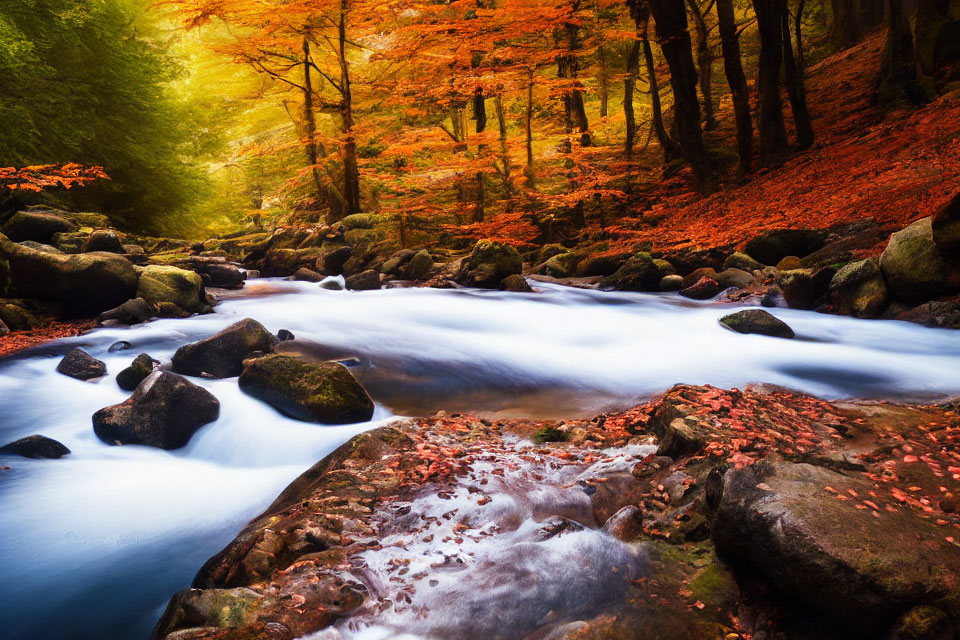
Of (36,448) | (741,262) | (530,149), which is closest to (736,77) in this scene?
(530,149)

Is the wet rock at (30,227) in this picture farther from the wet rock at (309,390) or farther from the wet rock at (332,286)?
the wet rock at (309,390)

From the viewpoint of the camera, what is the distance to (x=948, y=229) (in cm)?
627

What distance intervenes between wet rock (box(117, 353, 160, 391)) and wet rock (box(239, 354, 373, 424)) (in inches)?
50.5

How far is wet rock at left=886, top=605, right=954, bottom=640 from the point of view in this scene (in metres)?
1.97

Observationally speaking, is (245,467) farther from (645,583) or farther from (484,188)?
(484,188)

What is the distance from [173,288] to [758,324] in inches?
381

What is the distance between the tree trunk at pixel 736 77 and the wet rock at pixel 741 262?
4644 mm

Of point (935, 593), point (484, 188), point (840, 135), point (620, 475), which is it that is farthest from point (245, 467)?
point (840, 135)

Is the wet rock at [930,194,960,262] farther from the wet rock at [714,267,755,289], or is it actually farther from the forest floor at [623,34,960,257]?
the wet rock at [714,267,755,289]

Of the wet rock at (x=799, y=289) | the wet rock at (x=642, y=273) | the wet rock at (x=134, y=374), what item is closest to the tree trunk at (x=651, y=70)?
the wet rock at (x=642, y=273)

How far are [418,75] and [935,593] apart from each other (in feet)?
52.3

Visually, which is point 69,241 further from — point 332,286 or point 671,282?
point 671,282

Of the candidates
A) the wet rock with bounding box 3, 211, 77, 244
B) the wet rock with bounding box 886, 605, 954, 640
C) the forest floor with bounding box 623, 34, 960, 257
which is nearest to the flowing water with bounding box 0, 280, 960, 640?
the wet rock with bounding box 886, 605, 954, 640

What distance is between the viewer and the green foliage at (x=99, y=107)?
1251 cm
